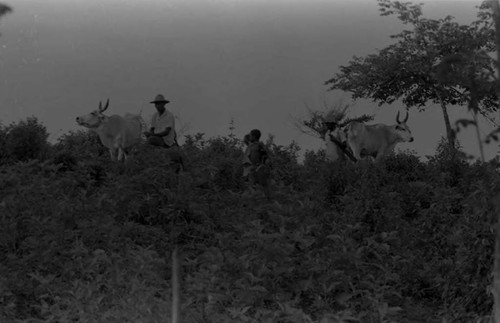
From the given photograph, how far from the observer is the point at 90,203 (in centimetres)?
971

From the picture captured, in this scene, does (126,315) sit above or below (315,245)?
below

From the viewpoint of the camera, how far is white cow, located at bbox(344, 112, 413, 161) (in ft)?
55.8

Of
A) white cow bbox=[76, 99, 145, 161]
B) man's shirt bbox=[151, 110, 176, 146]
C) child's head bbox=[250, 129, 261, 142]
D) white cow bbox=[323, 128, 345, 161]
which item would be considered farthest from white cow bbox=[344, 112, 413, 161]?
child's head bbox=[250, 129, 261, 142]

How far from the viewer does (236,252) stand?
302 inches

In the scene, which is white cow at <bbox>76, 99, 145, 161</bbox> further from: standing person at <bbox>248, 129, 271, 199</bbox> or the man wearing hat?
standing person at <bbox>248, 129, 271, 199</bbox>

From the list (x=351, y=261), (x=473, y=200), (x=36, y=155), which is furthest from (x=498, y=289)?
(x=36, y=155)

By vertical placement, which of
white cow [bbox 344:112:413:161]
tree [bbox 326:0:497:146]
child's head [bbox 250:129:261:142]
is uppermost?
tree [bbox 326:0:497:146]

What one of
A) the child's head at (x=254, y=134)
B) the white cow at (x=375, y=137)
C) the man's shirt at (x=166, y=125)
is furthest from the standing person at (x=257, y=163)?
the white cow at (x=375, y=137)

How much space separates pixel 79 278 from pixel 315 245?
7.61ft

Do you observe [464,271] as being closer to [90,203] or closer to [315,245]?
[315,245]

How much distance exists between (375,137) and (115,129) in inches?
215

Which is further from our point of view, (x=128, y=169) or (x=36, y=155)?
(x=36, y=155)

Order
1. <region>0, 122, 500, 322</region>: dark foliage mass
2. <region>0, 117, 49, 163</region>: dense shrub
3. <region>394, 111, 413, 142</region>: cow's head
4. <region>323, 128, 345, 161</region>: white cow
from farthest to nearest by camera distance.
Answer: <region>394, 111, 413, 142</region>: cow's head
<region>323, 128, 345, 161</region>: white cow
<region>0, 117, 49, 163</region>: dense shrub
<region>0, 122, 500, 322</region>: dark foliage mass

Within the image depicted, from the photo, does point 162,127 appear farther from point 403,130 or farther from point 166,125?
point 403,130
